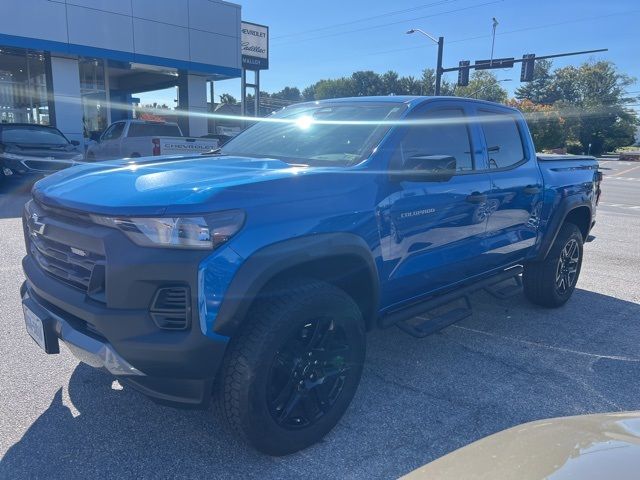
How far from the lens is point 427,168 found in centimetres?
308

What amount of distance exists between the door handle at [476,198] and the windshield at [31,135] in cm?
1169

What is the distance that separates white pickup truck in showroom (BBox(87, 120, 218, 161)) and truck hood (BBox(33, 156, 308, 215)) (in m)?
7.91

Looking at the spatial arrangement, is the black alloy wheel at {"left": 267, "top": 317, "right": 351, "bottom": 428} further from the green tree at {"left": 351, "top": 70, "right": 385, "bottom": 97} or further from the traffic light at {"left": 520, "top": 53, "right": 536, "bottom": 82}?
the green tree at {"left": 351, "top": 70, "right": 385, "bottom": 97}

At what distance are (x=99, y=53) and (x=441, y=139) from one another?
16.4 m

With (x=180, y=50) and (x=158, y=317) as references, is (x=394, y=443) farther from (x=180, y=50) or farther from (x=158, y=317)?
(x=180, y=50)

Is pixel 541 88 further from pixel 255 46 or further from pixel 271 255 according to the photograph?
pixel 271 255

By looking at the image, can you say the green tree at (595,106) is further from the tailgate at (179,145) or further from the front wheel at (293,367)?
the front wheel at (293,367)

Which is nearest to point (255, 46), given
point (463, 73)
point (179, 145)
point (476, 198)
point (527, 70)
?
point (463, 73)

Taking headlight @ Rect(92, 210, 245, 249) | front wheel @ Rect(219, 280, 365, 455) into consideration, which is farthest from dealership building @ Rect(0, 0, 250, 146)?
front wheel @ Rect(219, 280, 365, 455)

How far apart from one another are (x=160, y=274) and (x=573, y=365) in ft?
10.5

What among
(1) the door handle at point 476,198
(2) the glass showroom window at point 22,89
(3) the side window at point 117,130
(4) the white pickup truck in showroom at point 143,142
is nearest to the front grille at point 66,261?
(1) the door handle at point 476,198

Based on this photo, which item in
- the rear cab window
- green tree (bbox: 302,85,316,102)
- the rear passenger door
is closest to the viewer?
the rear passenger door

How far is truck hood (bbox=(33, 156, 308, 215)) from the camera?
2.34 m

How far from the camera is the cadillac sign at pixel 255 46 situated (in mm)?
26953
